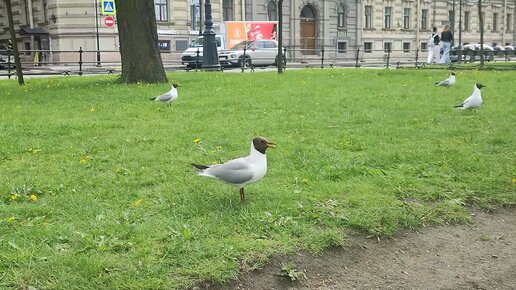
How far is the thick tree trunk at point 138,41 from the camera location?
13.8 meters

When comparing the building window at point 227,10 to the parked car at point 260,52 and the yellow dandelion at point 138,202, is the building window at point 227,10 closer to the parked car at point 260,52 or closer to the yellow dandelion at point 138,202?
the parked car at point 260,52

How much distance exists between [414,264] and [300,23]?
3869cm

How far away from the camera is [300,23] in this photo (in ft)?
135

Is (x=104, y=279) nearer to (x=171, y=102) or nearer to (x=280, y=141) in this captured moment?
(x=280, y=141)

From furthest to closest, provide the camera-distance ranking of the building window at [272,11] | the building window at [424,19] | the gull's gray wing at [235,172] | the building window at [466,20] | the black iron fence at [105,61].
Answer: the building window at [466,20], the building window at [424,19], the building window at [272,11], the black iron fence at [105,61], the gull's gray wing at [235,172]

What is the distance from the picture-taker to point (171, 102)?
1041 cm

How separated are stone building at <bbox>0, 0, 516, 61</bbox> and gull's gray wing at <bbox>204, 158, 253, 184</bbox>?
20.3 meters

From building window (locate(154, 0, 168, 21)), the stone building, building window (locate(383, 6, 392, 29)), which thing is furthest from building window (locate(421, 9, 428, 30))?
building window (locate(154, 0, 168, 21))

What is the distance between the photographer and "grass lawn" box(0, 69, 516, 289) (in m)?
3.59

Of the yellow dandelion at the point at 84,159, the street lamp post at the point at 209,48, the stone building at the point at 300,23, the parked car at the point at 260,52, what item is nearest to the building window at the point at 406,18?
the stone building at the point at 300,23

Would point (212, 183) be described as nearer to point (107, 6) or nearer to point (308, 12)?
point (107, 6)

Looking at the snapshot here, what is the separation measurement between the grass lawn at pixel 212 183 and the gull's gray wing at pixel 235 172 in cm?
28

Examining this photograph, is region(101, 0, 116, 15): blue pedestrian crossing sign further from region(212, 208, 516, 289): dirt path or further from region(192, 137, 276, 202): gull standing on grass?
region(212, 208, 516, 289): dirt path

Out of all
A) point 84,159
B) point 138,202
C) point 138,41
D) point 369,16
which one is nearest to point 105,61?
point 138,41
